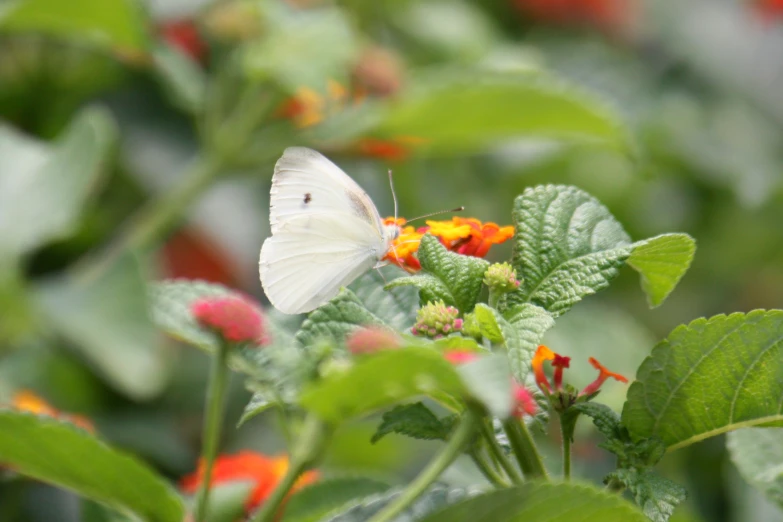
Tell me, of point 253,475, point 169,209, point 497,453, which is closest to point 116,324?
point 169,209

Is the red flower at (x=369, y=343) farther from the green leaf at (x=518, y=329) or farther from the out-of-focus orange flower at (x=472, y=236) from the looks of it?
the out-of-focus orange flower at (x=472, y=236)

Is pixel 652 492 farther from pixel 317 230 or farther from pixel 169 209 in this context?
pixel 169 209

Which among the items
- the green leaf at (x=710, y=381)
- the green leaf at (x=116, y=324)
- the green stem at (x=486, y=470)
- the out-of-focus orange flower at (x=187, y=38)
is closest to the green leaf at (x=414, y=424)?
the green stem at (x=486, y=470)

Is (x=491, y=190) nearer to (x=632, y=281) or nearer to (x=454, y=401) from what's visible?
(x=632, y=281)

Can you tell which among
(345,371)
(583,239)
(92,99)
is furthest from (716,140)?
(345,371)

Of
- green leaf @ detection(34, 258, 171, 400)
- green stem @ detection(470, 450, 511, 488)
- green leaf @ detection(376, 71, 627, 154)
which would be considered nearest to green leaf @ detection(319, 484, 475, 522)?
green stem @ detection(470, 450, 511, 488)
